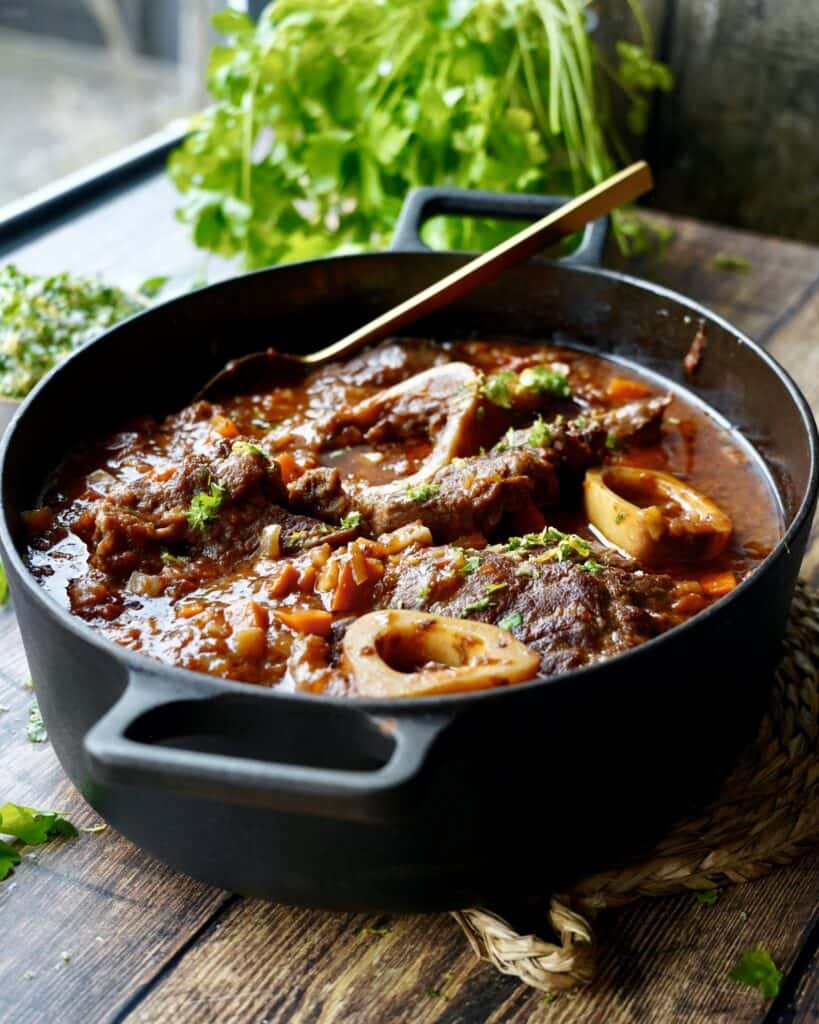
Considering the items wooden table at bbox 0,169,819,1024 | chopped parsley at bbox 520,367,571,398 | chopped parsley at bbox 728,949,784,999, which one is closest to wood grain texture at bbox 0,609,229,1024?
wooden table at bbox 0,169,819,1024

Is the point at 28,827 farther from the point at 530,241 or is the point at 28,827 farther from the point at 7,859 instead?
the point at 530,241

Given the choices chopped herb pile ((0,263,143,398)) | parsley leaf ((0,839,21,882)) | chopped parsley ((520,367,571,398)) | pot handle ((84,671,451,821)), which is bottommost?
parsley leaf ((0,839,21,882))

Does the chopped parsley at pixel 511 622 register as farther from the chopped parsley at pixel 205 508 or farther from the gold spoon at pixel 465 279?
the gold spoon at pixel 465 279

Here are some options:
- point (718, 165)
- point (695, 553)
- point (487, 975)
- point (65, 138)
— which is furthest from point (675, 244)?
point (65, 138)

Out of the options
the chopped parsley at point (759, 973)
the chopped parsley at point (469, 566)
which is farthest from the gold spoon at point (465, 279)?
the chopped parsley at point (759, 973)

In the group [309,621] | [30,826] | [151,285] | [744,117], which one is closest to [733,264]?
[744,117]

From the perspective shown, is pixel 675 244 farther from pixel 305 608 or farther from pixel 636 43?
pixel 305 608

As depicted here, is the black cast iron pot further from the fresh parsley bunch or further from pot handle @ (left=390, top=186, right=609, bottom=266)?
the fresh parsley bunch

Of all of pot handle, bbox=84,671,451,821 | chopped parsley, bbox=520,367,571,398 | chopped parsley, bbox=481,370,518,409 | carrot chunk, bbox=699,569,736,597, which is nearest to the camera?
pot handle, bbox=84,671,451,821
